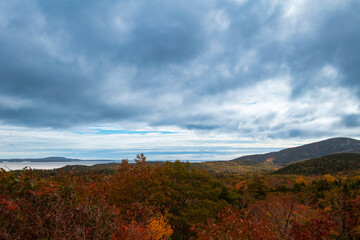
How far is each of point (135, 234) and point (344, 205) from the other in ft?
107

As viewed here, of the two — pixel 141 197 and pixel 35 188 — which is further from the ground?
pixel 35 188

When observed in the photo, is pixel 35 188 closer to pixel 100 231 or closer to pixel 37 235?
pixel 37 235

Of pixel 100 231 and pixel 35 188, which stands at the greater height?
pixel 35 188

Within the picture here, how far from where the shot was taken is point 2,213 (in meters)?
9.25

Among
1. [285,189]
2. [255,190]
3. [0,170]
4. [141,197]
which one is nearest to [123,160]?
[141,197]

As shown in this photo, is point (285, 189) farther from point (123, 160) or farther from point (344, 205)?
point (123, 160)

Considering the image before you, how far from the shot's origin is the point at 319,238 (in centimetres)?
1430

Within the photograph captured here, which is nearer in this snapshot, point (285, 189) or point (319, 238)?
point (319, 238)

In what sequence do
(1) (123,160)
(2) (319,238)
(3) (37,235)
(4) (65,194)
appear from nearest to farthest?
(3) (37,235)
(4) (65,194)
(2) (319,238)
(1) (123,160)

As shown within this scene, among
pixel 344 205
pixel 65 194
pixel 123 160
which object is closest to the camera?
pixel 65 194

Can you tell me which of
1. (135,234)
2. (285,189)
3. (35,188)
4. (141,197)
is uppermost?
(35,188)


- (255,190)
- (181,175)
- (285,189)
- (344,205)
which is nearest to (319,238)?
(344,205)

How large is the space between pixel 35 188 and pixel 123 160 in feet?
67.7

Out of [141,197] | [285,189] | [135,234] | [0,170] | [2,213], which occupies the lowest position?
[285,189]
